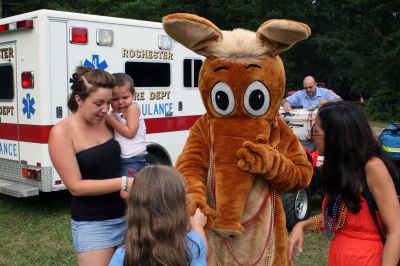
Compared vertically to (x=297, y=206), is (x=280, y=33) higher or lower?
higher

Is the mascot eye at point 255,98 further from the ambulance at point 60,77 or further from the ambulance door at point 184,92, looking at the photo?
the ambulance door at point 184,92

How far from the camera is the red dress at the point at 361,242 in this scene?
223 cm

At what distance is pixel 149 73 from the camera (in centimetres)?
704

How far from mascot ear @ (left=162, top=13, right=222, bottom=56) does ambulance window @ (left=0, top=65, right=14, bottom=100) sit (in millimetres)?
4520

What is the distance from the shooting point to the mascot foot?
2.56m

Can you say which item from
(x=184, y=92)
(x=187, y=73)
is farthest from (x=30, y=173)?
(x=187, y=73)

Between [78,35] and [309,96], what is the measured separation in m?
3.50

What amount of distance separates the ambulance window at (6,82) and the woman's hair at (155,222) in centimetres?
534

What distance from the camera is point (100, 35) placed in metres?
6.36

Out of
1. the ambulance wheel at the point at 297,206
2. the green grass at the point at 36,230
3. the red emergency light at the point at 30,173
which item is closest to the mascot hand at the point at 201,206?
the green grass at the point at 36,230

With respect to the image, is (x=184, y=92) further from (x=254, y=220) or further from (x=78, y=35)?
(x=254, y=220)

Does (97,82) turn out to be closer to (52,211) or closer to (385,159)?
(385,159)

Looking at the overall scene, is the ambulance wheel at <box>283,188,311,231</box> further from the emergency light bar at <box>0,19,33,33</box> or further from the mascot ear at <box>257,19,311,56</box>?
the emergency light bar at <box>0,19,33,33</box>

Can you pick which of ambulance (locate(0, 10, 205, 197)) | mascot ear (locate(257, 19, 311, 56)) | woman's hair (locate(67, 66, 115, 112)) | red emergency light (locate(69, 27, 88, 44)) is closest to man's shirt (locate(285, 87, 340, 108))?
ambulance (locate(0, 10, 205, 197))
